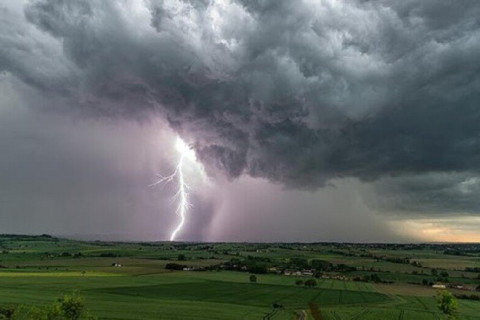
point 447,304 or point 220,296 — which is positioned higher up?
point 447,304

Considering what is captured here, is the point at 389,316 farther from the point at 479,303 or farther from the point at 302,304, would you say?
the point at 479,303

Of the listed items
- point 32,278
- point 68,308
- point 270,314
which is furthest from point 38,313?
point 32,278

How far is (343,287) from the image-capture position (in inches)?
6914

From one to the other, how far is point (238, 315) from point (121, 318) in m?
26.6

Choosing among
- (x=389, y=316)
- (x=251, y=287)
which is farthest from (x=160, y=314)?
(x=251, y=287)

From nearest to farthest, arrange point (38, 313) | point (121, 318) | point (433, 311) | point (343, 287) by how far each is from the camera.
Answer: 1. point (38, 313)
2. point (121, 318)
3. point (433, 311)
4. point (343, 287)

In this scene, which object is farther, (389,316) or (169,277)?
(169,277)

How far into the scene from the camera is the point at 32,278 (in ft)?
519

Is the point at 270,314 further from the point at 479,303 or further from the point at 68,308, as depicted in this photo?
the point at 479,303

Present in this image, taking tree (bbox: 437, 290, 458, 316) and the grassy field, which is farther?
the grassy field

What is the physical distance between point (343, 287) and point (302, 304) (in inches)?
2106

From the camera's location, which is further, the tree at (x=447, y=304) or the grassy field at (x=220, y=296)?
the grassy field at (x=220, y=296)

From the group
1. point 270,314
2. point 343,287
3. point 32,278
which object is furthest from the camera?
point 343,287

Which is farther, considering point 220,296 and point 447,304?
point 220,296
